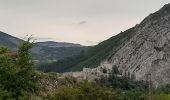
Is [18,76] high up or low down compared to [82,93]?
up

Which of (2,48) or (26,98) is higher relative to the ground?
Result: (2,48)

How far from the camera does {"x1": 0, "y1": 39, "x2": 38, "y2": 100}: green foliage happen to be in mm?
46062

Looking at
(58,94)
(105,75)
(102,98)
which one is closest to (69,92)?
(58,94)

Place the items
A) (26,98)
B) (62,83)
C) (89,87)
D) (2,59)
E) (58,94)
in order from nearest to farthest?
1. (26,98)
2. (2,59)
3. (58,94)
4. (89,87)
5. (62,83)

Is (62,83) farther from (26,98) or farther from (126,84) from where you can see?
(126,84)

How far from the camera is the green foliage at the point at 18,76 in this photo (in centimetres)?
4606

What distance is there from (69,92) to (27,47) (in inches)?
949

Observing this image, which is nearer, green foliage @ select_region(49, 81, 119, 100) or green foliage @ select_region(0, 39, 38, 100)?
green foliage @ select_region(0, 39, 38, 100)

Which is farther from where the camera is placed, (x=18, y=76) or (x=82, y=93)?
(x=82, y=93)

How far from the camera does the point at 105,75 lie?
183 metres

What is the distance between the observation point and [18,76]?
153 ft

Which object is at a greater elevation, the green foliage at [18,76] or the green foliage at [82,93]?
the green foliage at [18,76]

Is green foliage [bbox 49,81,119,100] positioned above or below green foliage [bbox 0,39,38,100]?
below

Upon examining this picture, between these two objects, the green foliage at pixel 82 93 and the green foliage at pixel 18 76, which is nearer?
the green foliage at pixel 18 76
